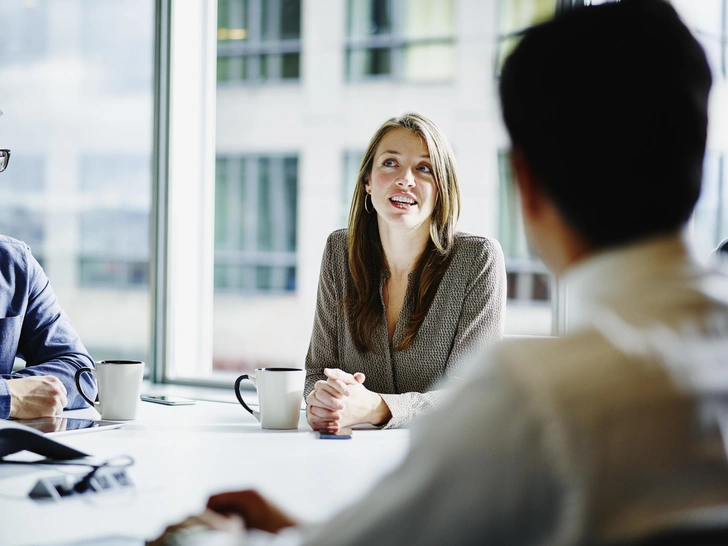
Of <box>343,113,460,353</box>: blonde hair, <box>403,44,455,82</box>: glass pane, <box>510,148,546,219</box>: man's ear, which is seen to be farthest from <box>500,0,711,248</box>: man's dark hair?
<box>403,44,455,82</box>: glass pane

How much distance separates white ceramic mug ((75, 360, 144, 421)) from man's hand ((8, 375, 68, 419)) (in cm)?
9

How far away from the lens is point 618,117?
1.96 ft

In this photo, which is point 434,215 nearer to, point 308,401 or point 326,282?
point 326,282

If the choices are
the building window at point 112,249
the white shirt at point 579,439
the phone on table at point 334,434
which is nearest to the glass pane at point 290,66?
the building window at point 112,249

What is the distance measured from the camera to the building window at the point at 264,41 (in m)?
3.57

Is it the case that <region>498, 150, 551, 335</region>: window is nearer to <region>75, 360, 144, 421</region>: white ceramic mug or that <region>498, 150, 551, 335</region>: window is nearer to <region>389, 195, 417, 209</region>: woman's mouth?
<region>389, 195, 417, 209</region>: woman's mouth

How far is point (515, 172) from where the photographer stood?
676 mm

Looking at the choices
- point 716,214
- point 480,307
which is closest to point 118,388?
point 480,307

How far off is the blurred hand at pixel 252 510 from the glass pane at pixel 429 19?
10.5 feet

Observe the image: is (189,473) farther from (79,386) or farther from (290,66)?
(290,66)

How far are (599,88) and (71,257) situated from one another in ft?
10.9

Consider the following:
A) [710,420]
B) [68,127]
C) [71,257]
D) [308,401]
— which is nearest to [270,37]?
[68,127]

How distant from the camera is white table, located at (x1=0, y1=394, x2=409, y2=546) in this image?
1.02 m

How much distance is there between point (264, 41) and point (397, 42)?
726 millimetres
